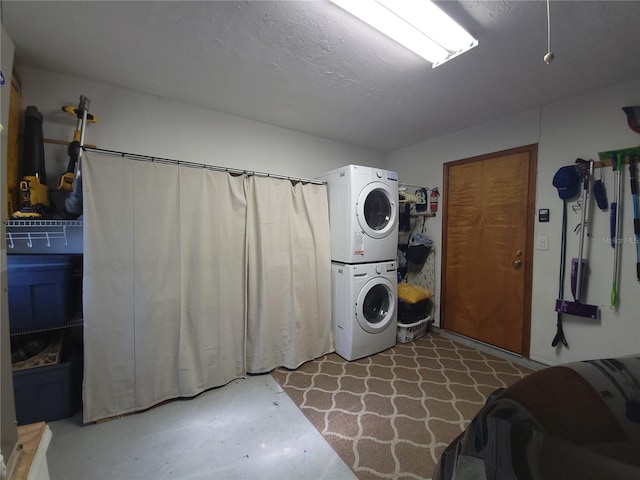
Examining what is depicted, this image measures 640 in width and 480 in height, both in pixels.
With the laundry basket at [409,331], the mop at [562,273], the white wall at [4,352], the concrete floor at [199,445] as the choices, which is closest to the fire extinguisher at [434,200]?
the mop at [562,273]

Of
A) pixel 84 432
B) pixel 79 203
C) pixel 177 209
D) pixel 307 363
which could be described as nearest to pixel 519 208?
pixel 307 363

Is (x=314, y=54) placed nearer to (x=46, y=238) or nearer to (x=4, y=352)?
(x=4, y=352)

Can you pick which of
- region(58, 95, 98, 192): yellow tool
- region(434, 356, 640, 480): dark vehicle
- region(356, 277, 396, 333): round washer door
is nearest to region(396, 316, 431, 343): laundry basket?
region(356, 277, 396, 333): round washer door

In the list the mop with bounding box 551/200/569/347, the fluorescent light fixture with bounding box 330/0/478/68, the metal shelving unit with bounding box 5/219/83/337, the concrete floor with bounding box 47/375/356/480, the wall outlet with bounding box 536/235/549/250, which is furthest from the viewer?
the wall outlet with bounding box 536/235/549/250

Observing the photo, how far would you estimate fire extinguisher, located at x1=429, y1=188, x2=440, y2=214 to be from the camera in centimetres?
301

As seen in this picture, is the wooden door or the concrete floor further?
the wooden door

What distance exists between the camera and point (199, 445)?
1.46 m

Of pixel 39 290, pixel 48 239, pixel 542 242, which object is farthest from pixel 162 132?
pixel 542 242

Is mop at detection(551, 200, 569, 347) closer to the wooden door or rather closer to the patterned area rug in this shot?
the wooden door

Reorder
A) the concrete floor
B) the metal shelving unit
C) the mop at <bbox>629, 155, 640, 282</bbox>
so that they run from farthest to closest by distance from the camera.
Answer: the mop at <bbox>629, 155, 640, 282</bbox>
the metal shelving unit
the concrete floor

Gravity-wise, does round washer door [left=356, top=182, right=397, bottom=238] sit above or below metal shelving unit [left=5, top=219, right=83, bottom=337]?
above

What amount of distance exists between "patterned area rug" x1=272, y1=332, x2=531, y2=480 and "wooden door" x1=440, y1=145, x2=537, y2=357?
329 millimetres

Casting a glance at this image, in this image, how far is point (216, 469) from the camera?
1309mm

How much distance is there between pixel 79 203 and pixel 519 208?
3505 millimetres
